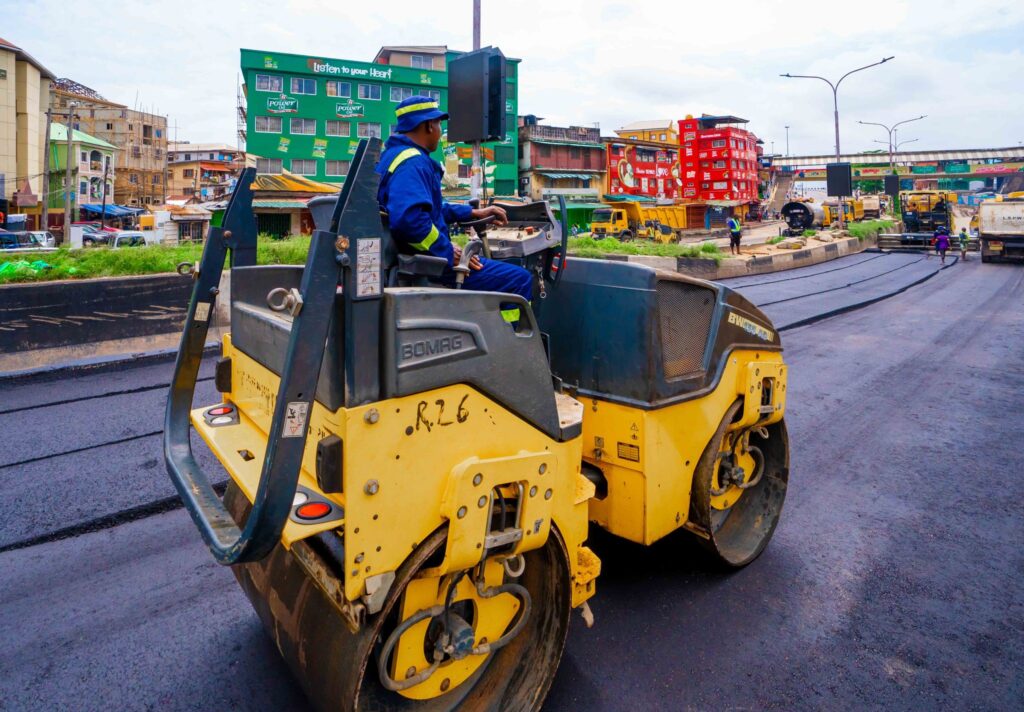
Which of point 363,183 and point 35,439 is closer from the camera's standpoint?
point 363,183

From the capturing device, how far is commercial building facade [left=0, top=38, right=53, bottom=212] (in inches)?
1660

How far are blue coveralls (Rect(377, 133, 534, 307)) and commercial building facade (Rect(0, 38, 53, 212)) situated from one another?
48.2 meters

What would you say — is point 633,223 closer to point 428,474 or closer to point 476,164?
point 476,164

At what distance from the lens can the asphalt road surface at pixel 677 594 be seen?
2.74 metres

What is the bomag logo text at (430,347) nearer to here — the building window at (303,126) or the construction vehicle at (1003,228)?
the construction vehicle at (1003,228)

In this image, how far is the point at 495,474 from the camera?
6.98 ft

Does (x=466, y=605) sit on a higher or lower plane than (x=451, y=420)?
lower

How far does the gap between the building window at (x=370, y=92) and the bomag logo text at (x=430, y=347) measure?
53722 mm

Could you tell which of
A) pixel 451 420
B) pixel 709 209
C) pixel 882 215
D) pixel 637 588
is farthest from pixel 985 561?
pixel 709 209

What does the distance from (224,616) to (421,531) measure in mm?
1717

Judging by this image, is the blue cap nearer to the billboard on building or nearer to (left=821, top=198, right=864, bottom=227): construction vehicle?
A: (left=821, top=198, right=864, bottom=227): construction vehicle

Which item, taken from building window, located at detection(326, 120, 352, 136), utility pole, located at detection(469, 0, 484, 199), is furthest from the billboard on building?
utility pole, located at detection(469, 0, 484, 199)

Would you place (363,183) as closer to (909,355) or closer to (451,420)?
(451,420)

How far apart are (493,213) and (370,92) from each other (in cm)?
5304
